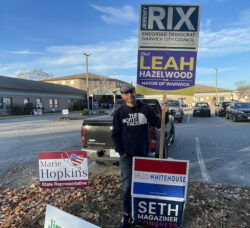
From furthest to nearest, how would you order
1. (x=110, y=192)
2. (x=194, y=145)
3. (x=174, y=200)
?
(x=194, y=145), (x=110, y=192), (x=174, y=200)

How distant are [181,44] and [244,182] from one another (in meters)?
3.31

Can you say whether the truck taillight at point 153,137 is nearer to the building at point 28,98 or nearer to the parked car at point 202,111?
the parked car at point 202,111

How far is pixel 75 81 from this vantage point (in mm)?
80250

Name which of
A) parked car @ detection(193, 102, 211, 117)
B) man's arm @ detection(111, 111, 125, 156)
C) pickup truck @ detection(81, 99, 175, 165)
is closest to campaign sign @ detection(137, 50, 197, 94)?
man's arm @ detection(111, 111, 125, 156)

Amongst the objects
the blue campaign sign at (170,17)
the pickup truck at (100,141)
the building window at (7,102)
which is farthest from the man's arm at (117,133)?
the building window at (7,102)

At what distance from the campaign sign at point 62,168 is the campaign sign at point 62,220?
4.05ft

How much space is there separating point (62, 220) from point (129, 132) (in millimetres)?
1361

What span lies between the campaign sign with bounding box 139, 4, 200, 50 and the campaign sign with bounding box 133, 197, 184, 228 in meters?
2.16

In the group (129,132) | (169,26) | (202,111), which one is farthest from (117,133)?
(202,111)

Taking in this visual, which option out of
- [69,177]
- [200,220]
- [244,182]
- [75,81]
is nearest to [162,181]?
[200,220]

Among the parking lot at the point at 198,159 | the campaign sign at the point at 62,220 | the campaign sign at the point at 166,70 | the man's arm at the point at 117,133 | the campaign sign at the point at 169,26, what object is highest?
the campaign sign at the point at 169,26

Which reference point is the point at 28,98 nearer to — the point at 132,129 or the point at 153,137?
the point at 153,137

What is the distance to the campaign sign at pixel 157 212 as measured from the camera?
8.96 ft

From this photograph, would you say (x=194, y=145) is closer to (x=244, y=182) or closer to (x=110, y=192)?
(x=244, y=182)
